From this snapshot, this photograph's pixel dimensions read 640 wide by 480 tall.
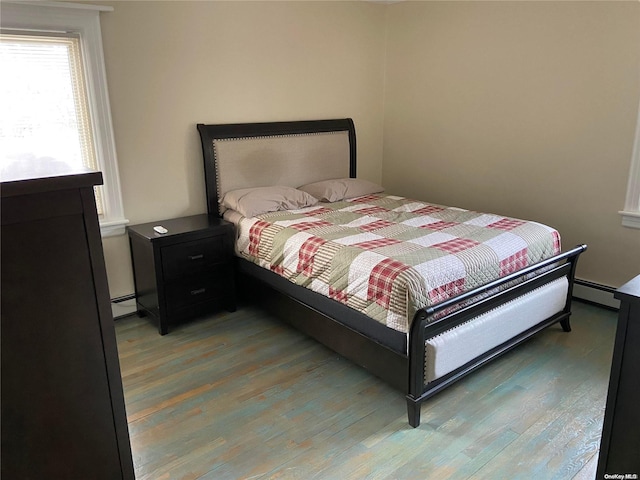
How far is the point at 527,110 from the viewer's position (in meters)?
3.63

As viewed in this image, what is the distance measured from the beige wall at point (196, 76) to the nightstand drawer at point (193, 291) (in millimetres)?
482

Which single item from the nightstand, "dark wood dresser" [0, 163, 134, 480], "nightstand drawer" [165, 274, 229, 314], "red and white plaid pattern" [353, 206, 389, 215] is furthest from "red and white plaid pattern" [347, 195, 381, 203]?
"dark wood dresser" [0, 163, 134, 480]

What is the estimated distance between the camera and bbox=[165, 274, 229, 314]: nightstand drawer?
3139mm

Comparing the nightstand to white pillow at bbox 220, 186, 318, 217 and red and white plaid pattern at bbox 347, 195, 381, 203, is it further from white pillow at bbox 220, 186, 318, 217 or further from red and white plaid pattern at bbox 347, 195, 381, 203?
red and white plaid pattern at bbox 347, 195, 381, 203

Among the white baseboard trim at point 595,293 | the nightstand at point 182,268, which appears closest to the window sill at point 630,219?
the white baseboard trim at point 595,293

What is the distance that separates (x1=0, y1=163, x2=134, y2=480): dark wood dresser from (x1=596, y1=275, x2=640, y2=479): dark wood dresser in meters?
1.41

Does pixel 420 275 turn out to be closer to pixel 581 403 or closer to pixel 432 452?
pixel 432 452

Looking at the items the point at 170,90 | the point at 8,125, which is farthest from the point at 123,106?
the point at 8,125

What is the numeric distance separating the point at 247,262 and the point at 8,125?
1638 mm

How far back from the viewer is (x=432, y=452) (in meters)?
2.08

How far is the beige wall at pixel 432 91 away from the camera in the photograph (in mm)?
3201

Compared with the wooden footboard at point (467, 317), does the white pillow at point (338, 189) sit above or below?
above

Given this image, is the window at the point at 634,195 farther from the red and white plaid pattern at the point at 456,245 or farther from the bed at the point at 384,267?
the red and white plaid pattern at the point at 456,245

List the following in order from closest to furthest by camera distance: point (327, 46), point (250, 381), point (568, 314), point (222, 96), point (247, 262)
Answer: point (250, 381), point (568, 314), point (247, 262), point (222, 96), point (327, 46)
